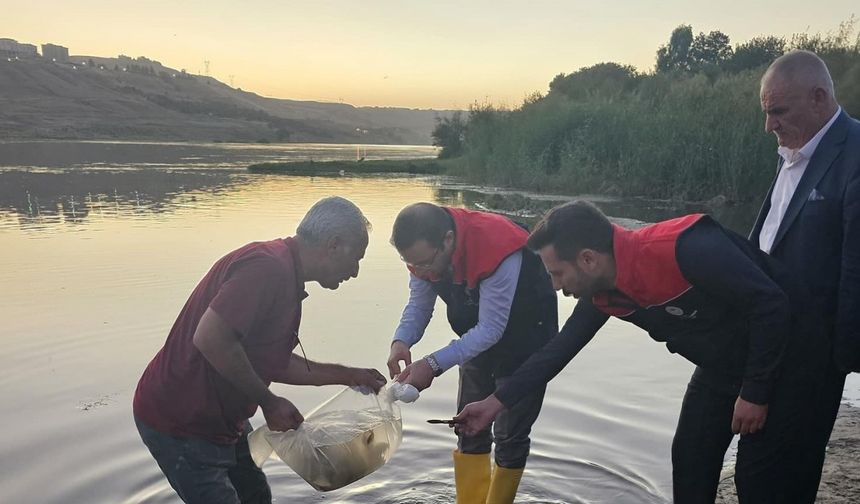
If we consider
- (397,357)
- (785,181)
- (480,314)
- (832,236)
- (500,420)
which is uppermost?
(785,181)

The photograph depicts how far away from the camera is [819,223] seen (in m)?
2.59

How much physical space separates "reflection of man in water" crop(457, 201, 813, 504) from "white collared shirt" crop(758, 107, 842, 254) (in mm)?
295

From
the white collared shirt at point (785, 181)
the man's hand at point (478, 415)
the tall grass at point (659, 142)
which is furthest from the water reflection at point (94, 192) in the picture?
the white collared shirt at point (785, 181)

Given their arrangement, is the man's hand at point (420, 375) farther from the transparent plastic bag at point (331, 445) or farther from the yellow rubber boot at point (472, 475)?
the yellow rubber boot at point (472, 475)

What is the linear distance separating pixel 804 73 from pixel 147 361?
5.39 meters

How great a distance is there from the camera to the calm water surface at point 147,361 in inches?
169

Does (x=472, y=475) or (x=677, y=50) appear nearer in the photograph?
(x=472, y=475)

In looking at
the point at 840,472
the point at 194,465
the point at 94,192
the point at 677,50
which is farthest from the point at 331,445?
the point at 677,50

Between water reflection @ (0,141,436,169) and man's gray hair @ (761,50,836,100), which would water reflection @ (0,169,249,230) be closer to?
water reflection @ (0,141,436,169)

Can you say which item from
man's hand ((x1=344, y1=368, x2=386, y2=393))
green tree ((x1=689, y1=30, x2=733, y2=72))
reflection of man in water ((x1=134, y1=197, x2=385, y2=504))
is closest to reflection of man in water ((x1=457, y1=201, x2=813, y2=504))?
reflection of man in water ((x1=134, y1=197, x2=385, y2=504))

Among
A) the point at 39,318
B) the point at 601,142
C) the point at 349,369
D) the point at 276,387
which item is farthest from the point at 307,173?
the point at 349,369

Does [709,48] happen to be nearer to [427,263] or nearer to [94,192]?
[94,192]

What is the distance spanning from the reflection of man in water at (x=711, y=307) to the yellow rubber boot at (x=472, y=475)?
1256 millimetres

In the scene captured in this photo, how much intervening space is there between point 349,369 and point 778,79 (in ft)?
7.25
